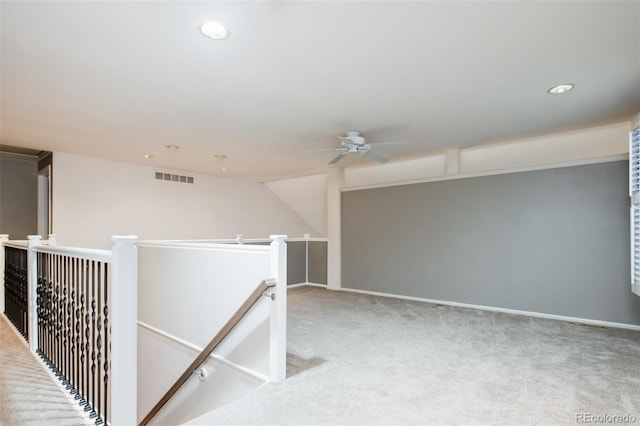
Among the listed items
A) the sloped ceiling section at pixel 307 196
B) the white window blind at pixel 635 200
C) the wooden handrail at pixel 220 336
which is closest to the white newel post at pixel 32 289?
the wooden handrail at pixel 220 336

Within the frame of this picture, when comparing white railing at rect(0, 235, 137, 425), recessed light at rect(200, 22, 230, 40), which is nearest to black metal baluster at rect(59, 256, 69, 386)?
white railing at rect(0, 235, 137, 425)

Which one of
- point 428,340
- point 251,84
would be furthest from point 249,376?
point 251,84

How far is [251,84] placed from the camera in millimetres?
3051

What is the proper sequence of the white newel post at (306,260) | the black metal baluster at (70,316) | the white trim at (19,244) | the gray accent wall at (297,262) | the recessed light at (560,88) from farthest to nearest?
the white newel post at (306,260), the gray accent wall at (297,262), the white trim at (19,244), the recessed light at (560,88), the black metal baluster at (70,316)

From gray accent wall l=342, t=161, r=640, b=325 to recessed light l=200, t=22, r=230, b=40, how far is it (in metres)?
4.30

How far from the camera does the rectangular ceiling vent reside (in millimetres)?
6855

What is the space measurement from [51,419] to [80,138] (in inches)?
153

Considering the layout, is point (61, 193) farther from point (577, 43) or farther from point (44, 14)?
point (577, 43)

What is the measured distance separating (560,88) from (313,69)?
2416 millimetres

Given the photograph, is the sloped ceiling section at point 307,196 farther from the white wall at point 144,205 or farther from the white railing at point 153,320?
the white railing at point 153,320

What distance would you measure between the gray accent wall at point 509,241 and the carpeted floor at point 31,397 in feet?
15.7

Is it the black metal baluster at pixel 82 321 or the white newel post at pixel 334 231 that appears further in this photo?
the white newel post at pixel 334 231

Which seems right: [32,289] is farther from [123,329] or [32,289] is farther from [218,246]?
[123,329]

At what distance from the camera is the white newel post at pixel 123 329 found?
1.92 metres
